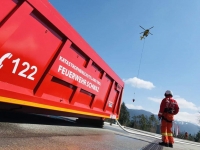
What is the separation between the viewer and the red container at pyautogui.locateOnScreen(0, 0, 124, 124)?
7.91ft

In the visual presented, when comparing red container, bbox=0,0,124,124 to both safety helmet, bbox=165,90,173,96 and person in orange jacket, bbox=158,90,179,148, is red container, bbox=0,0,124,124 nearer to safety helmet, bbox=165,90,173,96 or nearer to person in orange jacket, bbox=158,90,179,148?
person in orange jacket, bbox=158,90,179,148

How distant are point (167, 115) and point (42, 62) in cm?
406

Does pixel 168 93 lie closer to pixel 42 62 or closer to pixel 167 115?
pixel 167 115

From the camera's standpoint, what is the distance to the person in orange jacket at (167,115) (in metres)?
5.25

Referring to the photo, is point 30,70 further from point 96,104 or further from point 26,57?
point 96,104

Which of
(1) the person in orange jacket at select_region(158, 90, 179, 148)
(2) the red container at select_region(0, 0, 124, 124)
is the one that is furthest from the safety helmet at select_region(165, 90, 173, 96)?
(2) the red container at select_region(0, 0, 124, 124)

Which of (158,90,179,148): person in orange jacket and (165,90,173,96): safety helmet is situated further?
(165,90,173,96): safety helmet

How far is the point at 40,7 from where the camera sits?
2.77 m

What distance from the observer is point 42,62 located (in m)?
3.04

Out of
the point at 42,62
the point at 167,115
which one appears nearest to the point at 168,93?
the point at 167,115

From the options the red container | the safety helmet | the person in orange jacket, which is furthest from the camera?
the safety helmet

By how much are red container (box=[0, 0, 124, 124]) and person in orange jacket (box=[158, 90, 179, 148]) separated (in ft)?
7.51

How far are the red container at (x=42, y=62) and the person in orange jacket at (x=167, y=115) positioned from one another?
7.51 ft

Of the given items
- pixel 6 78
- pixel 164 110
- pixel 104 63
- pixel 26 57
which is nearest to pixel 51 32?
pixel 26 57
